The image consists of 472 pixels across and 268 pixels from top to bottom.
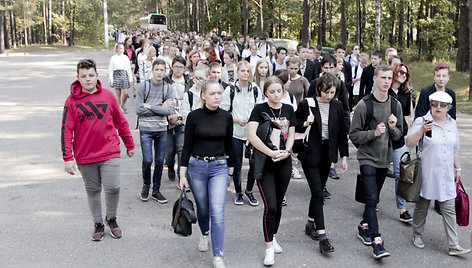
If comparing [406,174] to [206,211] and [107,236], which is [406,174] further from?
[107,236]

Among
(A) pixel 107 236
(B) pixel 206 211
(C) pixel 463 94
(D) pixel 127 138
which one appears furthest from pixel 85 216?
(C) pixel 463 94

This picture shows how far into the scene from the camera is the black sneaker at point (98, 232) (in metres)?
5.07

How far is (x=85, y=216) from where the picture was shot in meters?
5.79

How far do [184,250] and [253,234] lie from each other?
906 millimetres

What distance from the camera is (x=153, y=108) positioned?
616 centimetres

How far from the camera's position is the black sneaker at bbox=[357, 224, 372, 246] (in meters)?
5.03

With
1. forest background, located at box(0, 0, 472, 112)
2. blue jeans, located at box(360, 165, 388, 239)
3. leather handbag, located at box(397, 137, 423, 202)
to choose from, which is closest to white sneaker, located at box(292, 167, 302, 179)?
blue jeans, located at box(360, 165, 388, 239)

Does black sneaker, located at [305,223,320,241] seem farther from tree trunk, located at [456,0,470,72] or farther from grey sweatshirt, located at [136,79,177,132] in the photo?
tree trunk, located at [456,0,470,72]

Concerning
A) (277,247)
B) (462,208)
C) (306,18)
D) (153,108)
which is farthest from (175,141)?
(306,18)

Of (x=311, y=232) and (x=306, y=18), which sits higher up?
(x=306, y=18)

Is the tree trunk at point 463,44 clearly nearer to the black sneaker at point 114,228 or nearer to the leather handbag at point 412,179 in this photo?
the leather handbag at point 412,179

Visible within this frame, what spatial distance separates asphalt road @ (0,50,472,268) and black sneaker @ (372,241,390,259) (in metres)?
0.09

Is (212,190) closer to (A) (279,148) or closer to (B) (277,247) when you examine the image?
(A) (279,148)

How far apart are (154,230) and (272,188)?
176cm
